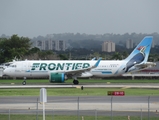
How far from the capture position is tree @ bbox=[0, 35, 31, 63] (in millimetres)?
114750

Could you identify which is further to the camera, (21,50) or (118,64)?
(21,50)

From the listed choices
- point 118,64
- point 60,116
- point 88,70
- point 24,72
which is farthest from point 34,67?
point 60,116

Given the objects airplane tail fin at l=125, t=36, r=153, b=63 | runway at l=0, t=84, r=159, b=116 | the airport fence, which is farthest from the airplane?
the airport fence

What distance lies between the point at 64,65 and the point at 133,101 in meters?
26.4

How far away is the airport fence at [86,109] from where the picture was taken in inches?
1180

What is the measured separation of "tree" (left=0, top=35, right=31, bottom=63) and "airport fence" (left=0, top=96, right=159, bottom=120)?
244 ft

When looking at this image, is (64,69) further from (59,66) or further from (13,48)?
(13,48)

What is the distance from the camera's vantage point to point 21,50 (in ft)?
391

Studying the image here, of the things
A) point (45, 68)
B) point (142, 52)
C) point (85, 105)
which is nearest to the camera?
point (85, 105)

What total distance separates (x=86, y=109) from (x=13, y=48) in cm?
8495

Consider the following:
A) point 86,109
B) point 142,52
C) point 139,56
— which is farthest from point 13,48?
point 86,109

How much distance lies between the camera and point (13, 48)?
4599 inches

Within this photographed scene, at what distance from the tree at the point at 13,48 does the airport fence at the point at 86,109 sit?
74.4m

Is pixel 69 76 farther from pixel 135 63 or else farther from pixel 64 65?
pixel 135 63
